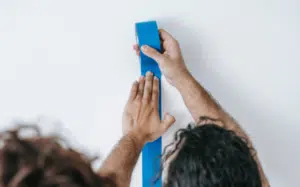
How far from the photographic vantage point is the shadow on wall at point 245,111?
1031mm

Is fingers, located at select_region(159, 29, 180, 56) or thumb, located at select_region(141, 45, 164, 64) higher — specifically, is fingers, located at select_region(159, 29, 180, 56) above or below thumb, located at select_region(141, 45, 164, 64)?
above

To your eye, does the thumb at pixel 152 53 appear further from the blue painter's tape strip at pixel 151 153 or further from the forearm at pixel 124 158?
the forearm at pixel 124 158

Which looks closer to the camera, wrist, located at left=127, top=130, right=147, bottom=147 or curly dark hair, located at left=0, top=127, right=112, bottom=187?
curly dark hair, located at left=0, top=127, right=112, bottom=187

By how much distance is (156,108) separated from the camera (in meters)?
1.01

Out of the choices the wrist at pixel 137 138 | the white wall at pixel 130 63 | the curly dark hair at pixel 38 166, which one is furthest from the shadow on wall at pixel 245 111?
the curly dark hair at pixel 38 166

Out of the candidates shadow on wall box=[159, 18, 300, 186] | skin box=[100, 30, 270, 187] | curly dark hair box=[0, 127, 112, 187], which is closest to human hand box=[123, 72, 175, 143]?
skin box=[100, 30, 270, 187]

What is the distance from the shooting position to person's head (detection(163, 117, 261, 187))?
71 centimetres

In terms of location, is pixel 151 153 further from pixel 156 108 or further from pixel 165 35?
pixel 165 35

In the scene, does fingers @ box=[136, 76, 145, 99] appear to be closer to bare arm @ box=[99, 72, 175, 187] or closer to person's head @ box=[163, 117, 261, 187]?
bare arm @ box=[99, 72, 175, 187]

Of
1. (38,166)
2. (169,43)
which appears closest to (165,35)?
(169,43)

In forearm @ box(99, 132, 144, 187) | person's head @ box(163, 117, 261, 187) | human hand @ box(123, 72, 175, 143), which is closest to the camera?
person's head @ box(163, 117, 261, 187)

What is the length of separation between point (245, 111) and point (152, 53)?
0.31 m

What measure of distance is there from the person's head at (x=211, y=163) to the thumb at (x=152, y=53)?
0.84 feet

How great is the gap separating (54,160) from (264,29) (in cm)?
74
